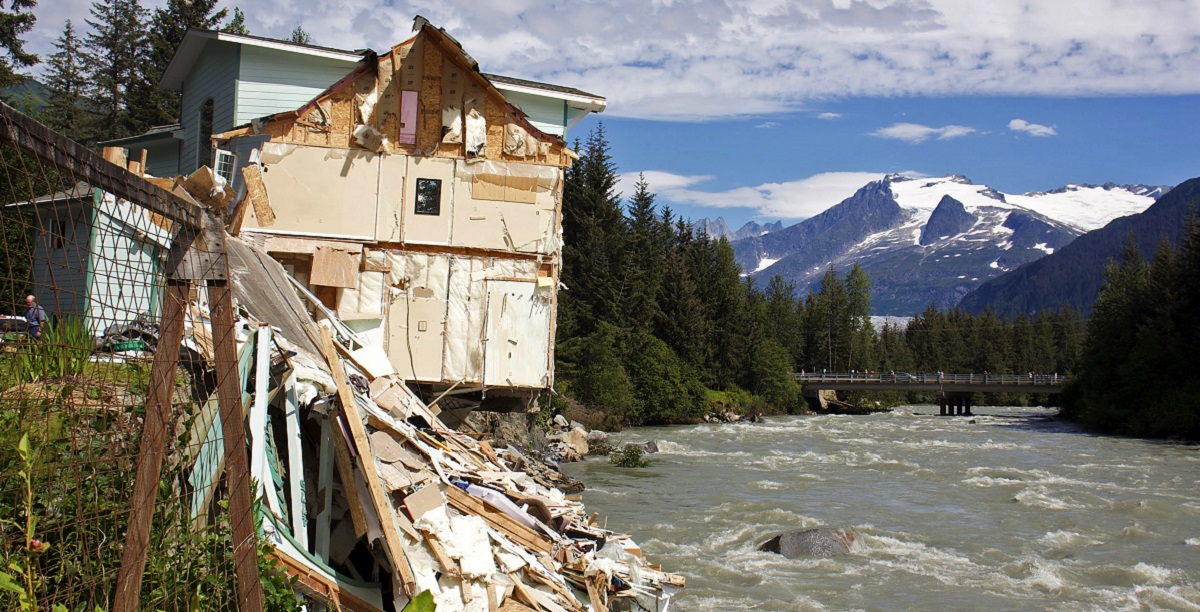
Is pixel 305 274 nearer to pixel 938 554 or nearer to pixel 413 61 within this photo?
pixel 413 61

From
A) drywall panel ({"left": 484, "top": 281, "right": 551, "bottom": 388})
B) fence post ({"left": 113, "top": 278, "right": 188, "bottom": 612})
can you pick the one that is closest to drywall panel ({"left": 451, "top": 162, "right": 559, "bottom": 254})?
drywall panel ({"left": 484, "top": 281, "right": 551, "bottom": 388})

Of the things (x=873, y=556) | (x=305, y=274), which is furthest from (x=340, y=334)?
(x=873, y=556)

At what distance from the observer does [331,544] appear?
24.8 ft

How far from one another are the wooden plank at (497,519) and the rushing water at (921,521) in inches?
183

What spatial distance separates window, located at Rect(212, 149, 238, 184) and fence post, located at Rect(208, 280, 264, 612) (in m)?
11.9

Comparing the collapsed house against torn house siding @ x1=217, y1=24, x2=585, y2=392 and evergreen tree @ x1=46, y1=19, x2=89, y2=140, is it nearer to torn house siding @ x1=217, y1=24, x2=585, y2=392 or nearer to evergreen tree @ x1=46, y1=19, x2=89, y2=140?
torn house siding @ x1=217, y1=24, x2=585, y2=392

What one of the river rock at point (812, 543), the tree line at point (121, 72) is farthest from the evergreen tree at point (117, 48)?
the river rock at point (812, 543)

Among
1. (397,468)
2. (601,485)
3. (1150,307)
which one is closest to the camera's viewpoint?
(397,468)

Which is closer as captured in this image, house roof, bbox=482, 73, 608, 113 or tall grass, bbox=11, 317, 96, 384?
tall grass, bbox=11, 317, 96, 384

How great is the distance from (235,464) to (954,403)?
77851 millimetres

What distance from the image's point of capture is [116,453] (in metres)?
5.66

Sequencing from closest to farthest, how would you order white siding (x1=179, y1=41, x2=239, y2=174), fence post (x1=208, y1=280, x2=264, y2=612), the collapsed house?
fence post (x1=208, y1=280, x2=264, y2=612)
the collapsed house
white siding (x1=179, y1=41, x2=239, y2=174)

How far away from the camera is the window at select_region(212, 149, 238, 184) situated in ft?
53.4

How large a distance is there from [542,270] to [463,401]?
9.64ft
